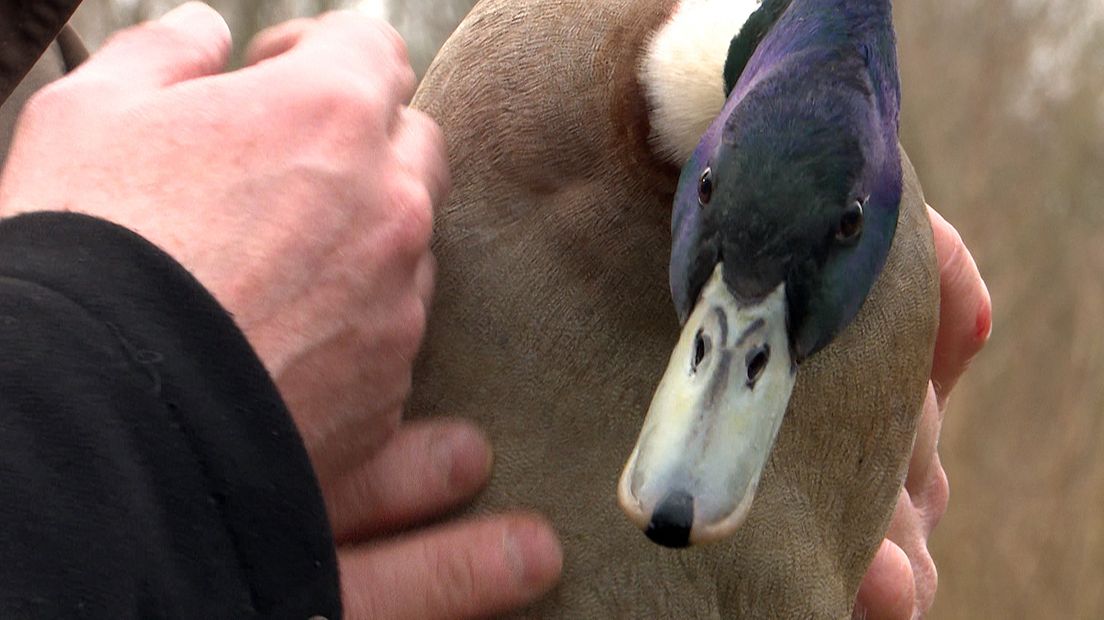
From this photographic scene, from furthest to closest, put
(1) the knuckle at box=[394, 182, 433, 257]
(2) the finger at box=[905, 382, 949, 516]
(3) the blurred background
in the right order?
(3) the blurred background, (2) the finger at box=[905, 382, 949, 516], (1) the knuckle at box=[394, 182, 433, 257]

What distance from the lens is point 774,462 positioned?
1523mm

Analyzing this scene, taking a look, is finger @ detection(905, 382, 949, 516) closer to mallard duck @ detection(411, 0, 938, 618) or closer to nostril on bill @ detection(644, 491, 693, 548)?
mallard duck @ detection(411, 0, 938, 618)

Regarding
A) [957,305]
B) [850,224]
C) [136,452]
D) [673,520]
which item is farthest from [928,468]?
[136,452]

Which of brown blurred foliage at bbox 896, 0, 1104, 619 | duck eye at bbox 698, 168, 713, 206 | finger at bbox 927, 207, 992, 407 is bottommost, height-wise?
brown blurred foliage at bbox 896, 0, 1104, 619

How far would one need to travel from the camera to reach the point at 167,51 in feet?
3.88

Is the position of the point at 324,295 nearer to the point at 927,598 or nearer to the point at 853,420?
the point at 853,420

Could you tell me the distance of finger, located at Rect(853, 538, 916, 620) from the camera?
72.7 inches

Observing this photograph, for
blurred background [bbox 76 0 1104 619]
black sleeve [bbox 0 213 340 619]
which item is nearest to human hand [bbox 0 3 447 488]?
black sleeve [bbox 0 213 340 619]

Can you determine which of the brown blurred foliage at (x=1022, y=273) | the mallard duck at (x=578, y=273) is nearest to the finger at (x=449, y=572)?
the mallard duck at (x=578, y=273)

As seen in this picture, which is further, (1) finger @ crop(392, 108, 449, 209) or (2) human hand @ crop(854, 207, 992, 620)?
(2) human hand @ crop(854, 207, 992, 620)

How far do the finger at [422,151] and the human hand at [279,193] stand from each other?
0.01 meters

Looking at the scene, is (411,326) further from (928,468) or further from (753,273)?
(928,468)

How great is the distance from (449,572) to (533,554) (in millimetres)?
104

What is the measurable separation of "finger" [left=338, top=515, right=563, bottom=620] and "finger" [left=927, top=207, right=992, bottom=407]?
79 centimetres
